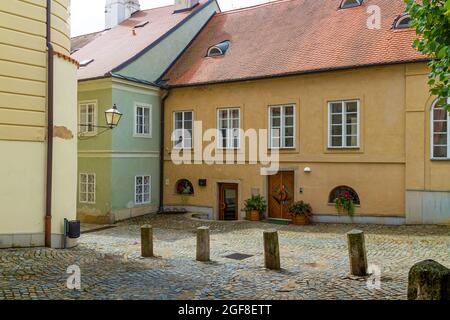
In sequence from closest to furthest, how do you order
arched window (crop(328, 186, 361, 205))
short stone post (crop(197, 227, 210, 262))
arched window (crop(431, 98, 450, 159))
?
short stone post (crop(197, 227, 210, 262)) → arched window (crop(431, 98, 450, 159)) → arched window (crop(328, 186, 361, 205))

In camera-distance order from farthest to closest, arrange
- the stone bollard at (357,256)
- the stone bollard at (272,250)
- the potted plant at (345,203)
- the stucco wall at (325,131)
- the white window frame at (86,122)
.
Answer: the white window frame at (86,122)
the potted plant at (345,203)
the stucco wall at (325,131)
the stone bollard at (272,250)
the stone bollard at (357,256)

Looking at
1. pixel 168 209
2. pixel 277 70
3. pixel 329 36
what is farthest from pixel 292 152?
pixel 168 209

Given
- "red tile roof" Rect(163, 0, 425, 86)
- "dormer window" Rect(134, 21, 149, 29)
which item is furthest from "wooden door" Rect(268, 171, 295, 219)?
"dormer window" Rect(134, 21, 149, 29)

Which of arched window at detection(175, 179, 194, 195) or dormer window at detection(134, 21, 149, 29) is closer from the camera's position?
arched window at detection(175, 179, 194, 195)

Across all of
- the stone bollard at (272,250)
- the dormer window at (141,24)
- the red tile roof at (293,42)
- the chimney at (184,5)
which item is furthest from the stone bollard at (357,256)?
the dormer window at (141,24)

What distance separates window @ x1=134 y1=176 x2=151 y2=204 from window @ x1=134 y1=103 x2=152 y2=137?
201cm

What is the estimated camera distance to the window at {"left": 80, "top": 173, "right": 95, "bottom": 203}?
18203mm

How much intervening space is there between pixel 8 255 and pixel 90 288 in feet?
9.64

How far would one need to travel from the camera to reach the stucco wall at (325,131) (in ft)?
49.6

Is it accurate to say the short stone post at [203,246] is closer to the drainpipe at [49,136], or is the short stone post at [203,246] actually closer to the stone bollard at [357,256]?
the stone bollard at [357,256]

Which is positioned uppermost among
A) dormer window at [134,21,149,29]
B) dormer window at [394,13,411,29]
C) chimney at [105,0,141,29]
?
chimney at [105,0,141,29]

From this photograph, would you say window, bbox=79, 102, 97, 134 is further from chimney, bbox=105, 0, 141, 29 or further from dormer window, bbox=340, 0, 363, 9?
dormer window, bbox=340, 0, 363, 9

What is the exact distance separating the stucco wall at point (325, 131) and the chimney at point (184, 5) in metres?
7.01

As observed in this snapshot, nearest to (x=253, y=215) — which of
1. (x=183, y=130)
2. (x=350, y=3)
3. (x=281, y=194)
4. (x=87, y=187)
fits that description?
(x=281, y=194)
